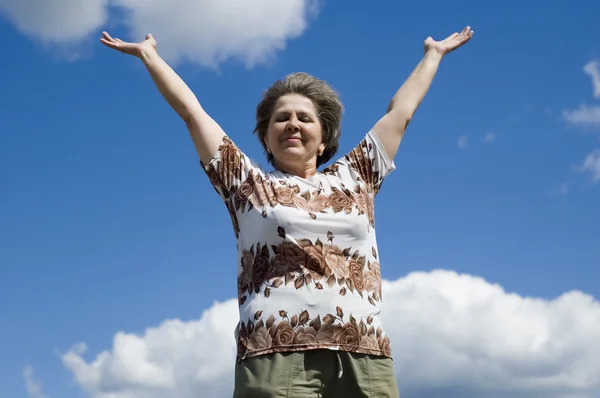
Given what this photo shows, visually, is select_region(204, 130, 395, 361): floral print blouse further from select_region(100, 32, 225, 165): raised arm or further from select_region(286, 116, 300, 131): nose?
select_region(286, 116, 300, 131): nose

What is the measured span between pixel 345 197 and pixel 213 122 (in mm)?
894

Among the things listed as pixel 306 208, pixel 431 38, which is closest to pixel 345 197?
pixel 306 208

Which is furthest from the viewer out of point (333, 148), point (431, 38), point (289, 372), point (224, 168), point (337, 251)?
point (431, 38)

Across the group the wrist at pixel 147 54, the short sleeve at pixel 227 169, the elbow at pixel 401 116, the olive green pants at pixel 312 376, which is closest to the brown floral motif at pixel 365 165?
the elbow at pixel 401 116

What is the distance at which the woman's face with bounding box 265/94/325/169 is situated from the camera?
4.29 m

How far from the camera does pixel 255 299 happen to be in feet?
12.4

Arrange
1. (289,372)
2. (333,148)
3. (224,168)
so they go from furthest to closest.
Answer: (333,148) < (224,168) < (289,372)

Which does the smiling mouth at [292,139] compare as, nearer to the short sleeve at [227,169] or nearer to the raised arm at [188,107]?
the short sleeve at [227,169]

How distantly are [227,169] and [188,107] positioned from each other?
430 mm

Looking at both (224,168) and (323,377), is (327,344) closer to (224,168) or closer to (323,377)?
(323,377)

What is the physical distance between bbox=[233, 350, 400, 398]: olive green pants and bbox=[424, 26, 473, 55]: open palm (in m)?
2.34

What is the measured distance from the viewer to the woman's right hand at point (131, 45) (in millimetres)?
4395

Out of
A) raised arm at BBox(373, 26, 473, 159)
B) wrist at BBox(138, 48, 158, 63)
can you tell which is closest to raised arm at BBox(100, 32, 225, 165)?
wrist at BBox(138, 48, 158, 63)

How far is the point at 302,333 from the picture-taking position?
12.0 ft
